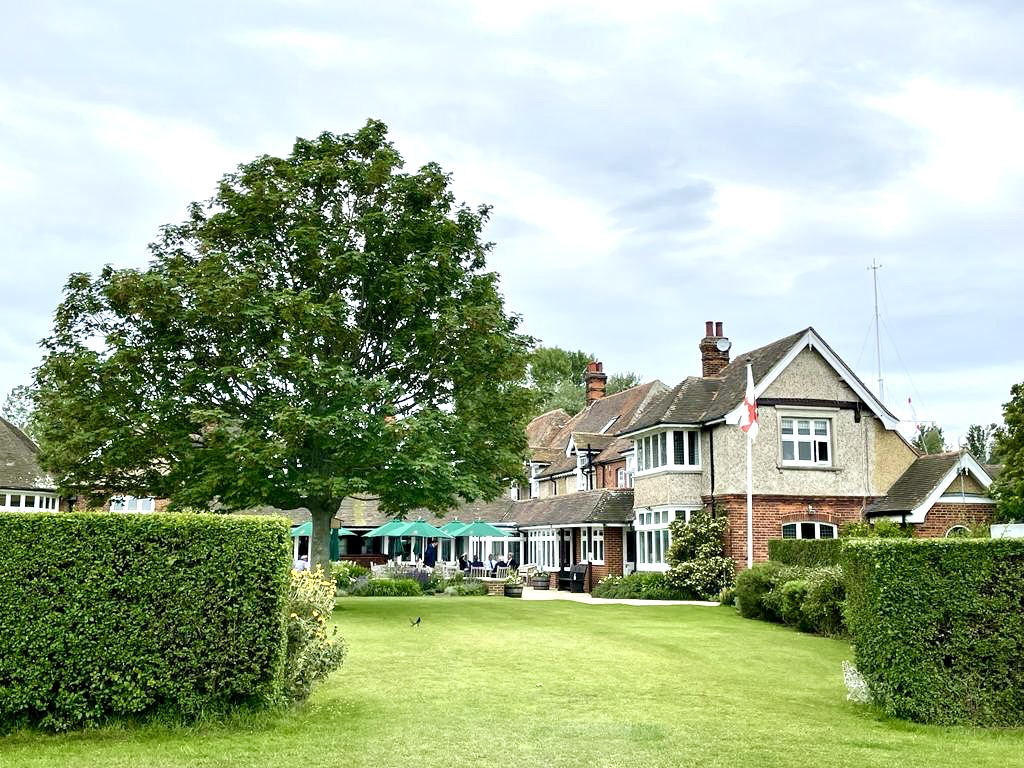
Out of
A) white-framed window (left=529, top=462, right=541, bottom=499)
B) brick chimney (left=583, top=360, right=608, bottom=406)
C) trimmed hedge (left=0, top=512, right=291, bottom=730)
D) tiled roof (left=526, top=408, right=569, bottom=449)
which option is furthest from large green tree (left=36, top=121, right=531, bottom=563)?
tiled roof (left=526, top=408, right=569, bottom=449)

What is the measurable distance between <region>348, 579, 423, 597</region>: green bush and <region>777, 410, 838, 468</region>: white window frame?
46.0ft

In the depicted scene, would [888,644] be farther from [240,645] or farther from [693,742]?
[240,645]

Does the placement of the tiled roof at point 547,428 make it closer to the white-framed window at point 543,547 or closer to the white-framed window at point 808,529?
the white-framed window at point 543,547

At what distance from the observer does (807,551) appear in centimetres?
2492

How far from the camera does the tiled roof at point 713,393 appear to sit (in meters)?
33.2

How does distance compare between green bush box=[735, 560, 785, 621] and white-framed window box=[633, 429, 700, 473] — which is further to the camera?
white-framed window box=[633, 429, 700, 473]

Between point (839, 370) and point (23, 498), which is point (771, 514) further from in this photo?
point (23, 498)

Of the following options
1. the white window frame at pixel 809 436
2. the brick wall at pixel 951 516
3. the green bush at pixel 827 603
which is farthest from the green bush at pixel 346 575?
the brick wall at pixel 951 516

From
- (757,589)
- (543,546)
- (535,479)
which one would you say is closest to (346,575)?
(543,546)

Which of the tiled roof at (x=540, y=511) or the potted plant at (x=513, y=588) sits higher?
the tiled roof at (x=540, y=511)

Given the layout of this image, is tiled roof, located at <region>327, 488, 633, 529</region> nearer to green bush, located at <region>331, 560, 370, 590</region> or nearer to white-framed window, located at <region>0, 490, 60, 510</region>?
green bush, located at <region>331, 560, 370, 590</region>

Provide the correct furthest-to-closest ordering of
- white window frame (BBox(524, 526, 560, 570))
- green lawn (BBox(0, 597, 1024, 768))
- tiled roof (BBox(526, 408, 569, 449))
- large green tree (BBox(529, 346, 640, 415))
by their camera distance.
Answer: large green tree (BBox(529, 346, 640, 415)), tiled roof (BBox(526, 408, 569, 449)), white window frame (BBox(524, 526, 560, 570)), green lawn (BBox(0, 597, 1024, 768))

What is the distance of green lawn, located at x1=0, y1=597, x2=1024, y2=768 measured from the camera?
344 inches

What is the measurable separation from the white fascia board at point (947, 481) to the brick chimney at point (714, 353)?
10239mm
